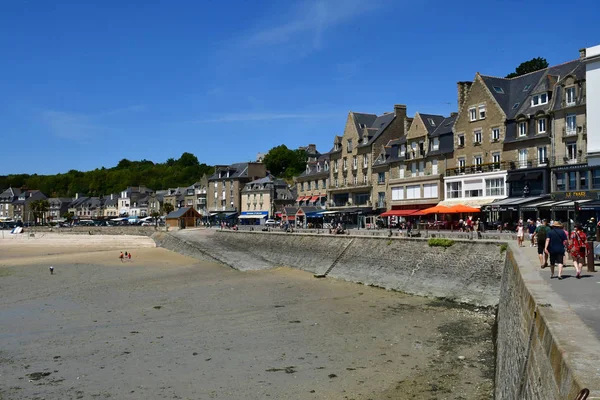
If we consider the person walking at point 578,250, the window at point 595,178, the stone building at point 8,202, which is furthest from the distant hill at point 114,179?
the person walking at point 578,250

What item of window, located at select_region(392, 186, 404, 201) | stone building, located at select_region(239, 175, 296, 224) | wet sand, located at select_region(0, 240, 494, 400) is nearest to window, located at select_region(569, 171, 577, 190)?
wet sand, located at select_region(0, 240, 494, 400)

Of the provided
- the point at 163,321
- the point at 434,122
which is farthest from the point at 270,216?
the point at 163,321

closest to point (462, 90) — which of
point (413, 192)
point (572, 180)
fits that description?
point (413, 192)

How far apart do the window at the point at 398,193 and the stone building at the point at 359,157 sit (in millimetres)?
2252

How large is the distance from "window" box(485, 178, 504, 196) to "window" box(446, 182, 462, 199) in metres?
3.10

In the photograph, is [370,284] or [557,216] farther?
[557,216]

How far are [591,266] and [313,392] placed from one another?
29.8ft

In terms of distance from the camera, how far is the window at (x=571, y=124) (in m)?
35.2

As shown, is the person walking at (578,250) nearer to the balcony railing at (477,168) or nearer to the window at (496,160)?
the balcony railing at (477,168)

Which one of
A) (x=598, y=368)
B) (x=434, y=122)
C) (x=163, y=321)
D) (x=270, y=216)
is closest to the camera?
(x=598, y=368)

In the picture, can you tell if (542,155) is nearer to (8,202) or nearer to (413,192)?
(413,192)

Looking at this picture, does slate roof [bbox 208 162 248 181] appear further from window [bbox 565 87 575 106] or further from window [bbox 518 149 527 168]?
window [bbox 565 87 575 106]

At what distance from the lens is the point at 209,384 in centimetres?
1291

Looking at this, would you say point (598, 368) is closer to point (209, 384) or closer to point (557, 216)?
point (209, 384)
